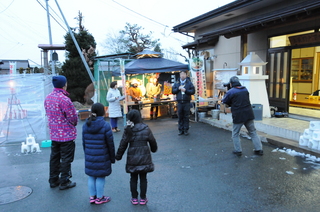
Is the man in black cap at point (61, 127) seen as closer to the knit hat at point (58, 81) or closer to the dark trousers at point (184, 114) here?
the knit hat at point (58, 81)

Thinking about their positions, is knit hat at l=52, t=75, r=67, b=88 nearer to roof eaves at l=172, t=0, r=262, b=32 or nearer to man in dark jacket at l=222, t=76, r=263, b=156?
man in dark jacket at l=222, t=76, r=263, b=156

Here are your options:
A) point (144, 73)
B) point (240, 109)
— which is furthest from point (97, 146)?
point (144, 73)

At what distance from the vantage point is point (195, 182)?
4430 millimetres

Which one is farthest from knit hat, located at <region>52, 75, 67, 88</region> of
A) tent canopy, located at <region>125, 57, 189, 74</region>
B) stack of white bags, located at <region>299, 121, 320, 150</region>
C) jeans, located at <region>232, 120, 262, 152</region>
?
stack of white bags, located at <region>299, 121, 320, 150</region>

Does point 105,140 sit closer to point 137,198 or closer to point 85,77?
point 137,198

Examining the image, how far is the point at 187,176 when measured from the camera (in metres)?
4.71

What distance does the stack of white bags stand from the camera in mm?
5587

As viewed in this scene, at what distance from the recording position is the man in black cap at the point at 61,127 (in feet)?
13.5

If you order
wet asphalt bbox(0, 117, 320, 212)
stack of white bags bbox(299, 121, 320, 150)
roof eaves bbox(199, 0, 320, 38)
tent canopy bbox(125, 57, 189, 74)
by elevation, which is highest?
roof eaves bbox(199, 0, 320, 38)

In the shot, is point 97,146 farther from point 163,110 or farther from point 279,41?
point 279,41

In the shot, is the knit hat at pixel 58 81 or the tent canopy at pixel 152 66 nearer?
the knit hat at pixel 58 81

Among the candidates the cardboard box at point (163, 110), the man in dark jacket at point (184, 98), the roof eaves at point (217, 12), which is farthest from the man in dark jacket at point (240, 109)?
the cardboard box at point (163, 110)

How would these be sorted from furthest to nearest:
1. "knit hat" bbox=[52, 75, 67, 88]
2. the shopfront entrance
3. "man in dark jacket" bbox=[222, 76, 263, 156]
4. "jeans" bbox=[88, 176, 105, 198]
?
the shopfront entrance, "man in dark jacket" bbox=[222, 76, 263, 156], "knit hat" bbox=[52, 75, 67, 88], "jeans" bbox=[88, 176, 105, 198]

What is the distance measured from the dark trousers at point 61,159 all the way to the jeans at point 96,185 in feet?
2.47
